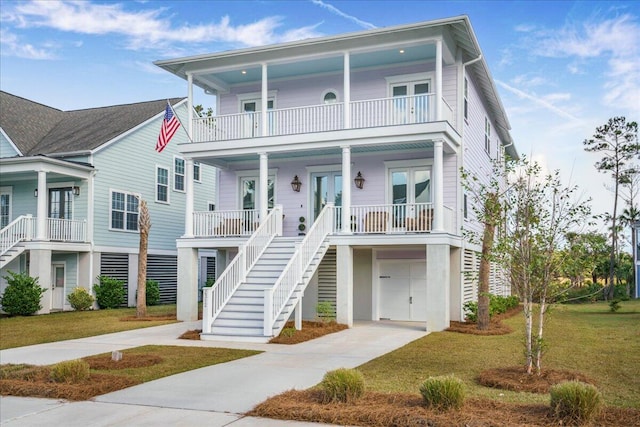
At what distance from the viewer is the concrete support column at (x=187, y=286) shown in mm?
20500

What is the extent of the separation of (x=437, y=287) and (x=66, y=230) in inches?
595

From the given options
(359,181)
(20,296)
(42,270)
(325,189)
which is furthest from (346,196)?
(42,270)

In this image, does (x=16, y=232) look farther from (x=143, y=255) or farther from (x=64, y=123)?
(x=64, y=123)

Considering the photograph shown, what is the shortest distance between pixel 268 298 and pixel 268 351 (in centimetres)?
185

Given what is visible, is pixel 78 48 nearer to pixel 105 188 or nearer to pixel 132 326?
pixel 105 188

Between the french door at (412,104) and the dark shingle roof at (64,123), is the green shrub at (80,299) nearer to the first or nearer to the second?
the dark shingle roof at (64,123)

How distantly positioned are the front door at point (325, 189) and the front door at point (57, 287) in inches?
455

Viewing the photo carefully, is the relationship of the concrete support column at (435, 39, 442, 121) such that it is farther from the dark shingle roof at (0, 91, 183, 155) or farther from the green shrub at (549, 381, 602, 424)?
the dark shingle roof at (0, 91, 183, 155)

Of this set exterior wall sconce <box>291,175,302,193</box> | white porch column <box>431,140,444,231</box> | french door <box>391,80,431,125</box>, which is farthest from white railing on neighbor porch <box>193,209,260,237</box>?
white porch column <box>431,140,444,231</box>

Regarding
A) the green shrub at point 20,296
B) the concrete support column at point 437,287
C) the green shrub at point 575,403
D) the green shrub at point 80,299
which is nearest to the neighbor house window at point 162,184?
the green shrub at point 80,299

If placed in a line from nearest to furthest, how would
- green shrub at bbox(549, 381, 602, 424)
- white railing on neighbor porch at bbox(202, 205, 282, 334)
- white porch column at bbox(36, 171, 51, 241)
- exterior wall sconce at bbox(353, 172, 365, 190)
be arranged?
green shrub at bbox(549, 381, 602, 424), white railing on neighbor porch at bbox(202, 205, 282, 334), exterior wall sconce at bbox(353, 172, 365, 190), white porch column at bbox(36, 171, 51, 241)

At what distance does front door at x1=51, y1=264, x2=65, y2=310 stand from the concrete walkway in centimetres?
1088

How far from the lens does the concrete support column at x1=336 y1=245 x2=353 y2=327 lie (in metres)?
18.3

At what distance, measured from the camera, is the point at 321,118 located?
67.4ft
